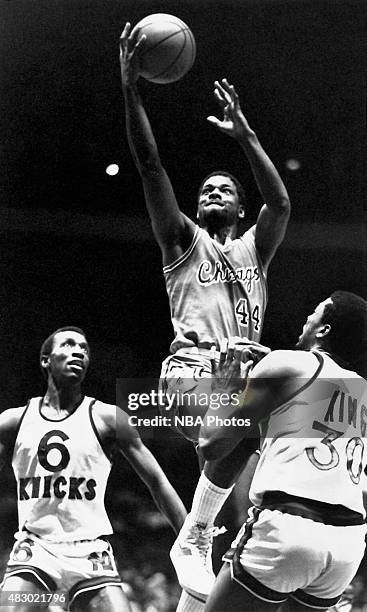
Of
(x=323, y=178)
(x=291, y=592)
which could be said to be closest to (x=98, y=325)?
(x=323, y=178)

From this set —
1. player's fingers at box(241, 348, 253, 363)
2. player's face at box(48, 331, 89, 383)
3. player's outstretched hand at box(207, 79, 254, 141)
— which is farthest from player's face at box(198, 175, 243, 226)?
player's face at box(48, 331, 89, 383)

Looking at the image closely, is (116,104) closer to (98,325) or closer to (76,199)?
(76,199)

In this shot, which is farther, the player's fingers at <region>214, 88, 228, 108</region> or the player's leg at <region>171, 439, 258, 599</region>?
the player's fingers at <region>214, 88, 228, 108</region>

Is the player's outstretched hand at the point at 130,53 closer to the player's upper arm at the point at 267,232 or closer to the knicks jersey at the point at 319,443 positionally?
the player's upper arm at the point at 267,232

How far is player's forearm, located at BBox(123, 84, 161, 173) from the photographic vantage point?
4457 mm

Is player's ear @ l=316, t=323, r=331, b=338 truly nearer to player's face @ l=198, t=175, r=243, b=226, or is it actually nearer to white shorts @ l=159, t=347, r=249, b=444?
white shorts @ l=159, t=347, r=249, b=444

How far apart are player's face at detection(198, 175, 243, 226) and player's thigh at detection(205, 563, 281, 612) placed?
1888 mm

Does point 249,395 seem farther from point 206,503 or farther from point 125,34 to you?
point 125,34

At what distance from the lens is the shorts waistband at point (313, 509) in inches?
132

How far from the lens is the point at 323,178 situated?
4922mm

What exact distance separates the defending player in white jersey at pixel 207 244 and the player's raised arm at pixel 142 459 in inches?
9.6

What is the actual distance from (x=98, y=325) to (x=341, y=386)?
66.3 inches

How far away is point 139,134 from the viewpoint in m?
4.51

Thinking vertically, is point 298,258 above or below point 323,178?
below
